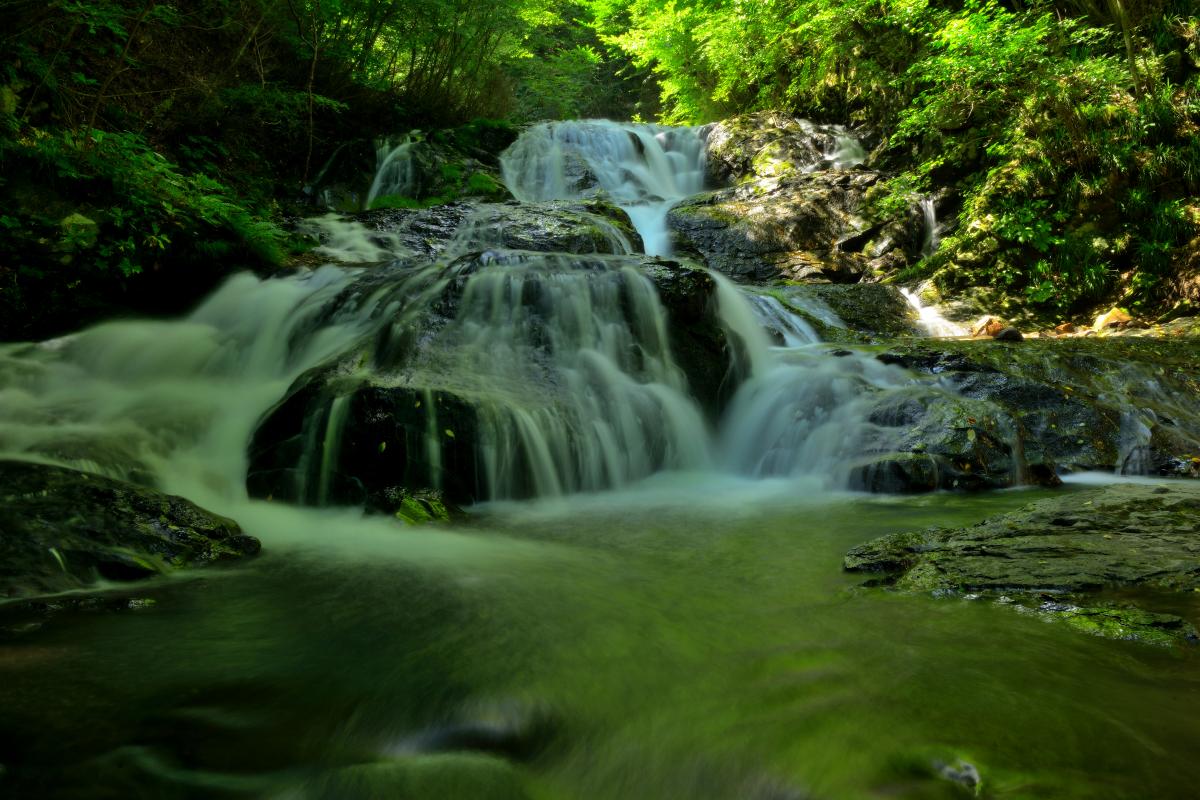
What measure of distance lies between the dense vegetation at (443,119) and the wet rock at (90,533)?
3.73 m

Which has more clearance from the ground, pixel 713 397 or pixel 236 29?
pixel 236 29

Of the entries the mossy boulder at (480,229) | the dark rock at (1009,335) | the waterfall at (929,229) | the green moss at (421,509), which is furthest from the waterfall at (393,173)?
the dark rock at (1009,335)

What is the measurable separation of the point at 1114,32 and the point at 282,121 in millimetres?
12492

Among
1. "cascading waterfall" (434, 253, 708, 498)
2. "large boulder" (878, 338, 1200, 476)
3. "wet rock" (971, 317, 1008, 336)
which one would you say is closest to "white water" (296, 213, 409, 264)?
"cascading waterfall" (434, 253, 708, 498)

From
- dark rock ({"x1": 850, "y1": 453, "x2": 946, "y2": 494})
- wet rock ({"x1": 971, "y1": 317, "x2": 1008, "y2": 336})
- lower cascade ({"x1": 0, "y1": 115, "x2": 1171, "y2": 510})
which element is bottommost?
dark rock ({"x1": 850, "y1": 453, "x2": 946, "y2": 494})

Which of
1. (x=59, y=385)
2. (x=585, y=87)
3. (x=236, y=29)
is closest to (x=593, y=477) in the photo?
(x=59, y=385)

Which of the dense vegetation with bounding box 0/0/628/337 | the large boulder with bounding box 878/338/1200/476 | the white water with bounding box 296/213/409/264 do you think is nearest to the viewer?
the large boulder with bounding box 878/338/1200/476

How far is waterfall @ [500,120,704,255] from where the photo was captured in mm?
11867

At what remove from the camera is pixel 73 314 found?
5.99m

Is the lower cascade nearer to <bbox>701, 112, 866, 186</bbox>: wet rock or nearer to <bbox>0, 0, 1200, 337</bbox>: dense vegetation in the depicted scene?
<bbox>0, 0, 1200, 337</bbox>: dense vegetation

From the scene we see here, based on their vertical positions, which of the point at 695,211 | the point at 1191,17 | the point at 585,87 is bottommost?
the point at 695,211

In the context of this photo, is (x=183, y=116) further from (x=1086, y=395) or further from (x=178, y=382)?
(x=1086, y=395)

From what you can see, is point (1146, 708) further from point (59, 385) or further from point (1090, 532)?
point (59, 385)

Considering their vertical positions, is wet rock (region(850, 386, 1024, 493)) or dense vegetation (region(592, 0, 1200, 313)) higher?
dense vegetation (region(592, 0, 1200, 313))
